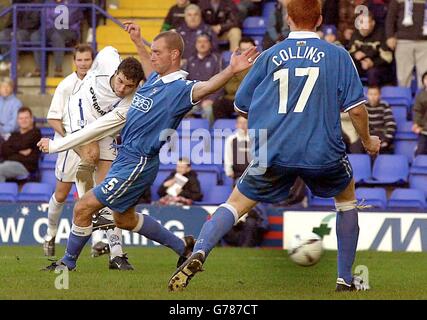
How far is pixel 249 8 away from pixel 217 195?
181 inches

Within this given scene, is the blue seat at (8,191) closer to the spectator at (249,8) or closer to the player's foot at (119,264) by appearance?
the spectator at (249,8)

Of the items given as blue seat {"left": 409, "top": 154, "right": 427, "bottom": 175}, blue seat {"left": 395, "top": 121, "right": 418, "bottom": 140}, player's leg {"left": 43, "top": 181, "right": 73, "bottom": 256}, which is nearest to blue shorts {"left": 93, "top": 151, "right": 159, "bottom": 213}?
player's leg {"left": 43, "top": 181, "right": 73, "bottom": 256}

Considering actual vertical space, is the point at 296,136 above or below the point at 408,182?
above

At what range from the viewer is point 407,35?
60.0ft

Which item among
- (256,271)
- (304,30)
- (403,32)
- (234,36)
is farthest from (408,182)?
(304,30)

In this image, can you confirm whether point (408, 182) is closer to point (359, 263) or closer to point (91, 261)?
point (359, 263)

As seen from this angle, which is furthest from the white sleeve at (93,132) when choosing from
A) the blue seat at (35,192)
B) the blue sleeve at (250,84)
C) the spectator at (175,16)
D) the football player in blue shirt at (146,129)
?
the spectator at (175,16)

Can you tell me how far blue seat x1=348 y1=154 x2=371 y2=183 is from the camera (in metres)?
16.8

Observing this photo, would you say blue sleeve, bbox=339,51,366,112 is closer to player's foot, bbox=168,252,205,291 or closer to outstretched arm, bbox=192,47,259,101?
outstretched arm, bbox=192,47,259,101

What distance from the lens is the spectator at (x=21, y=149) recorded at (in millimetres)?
17609

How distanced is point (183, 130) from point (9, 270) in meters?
6.94

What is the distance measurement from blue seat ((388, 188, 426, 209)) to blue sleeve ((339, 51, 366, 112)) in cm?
781

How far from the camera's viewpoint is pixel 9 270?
36.1ft

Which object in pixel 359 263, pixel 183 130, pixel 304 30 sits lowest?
pixel 359 263
